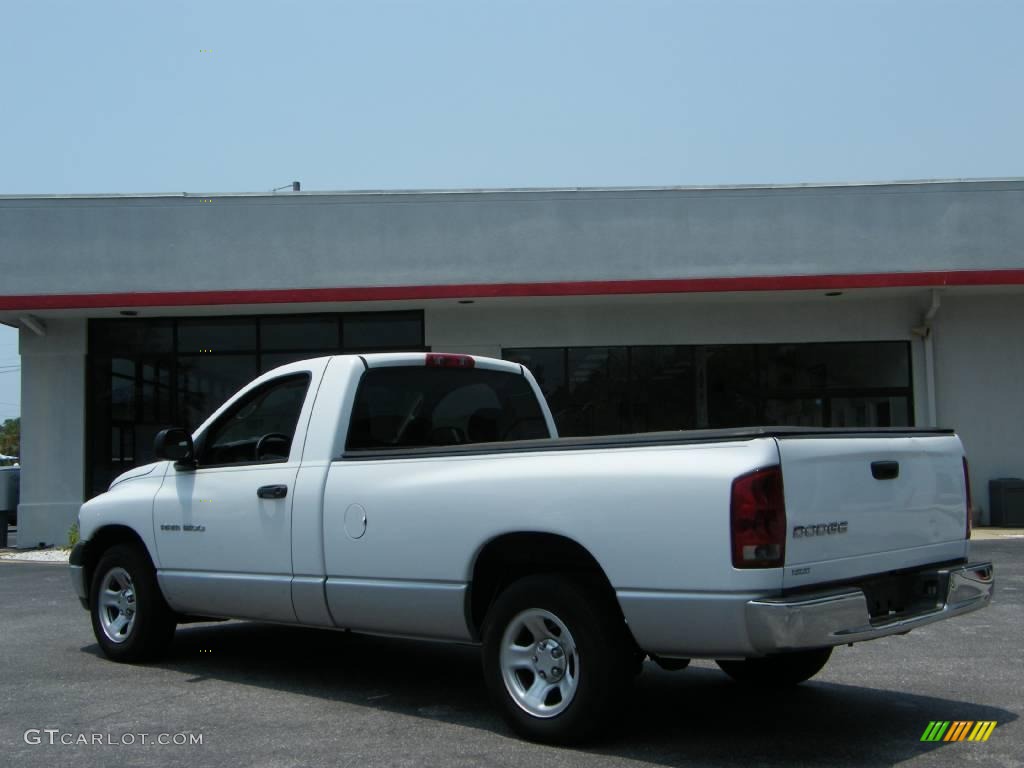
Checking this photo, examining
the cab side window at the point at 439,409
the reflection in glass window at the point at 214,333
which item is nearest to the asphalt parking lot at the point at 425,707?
the cab side window at the point at 439,409

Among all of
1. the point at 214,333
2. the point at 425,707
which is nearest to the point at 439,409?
the point at 425,707

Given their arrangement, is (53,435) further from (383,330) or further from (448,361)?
(448,361)

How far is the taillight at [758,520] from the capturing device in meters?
4.50

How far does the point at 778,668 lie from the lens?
20.5ft

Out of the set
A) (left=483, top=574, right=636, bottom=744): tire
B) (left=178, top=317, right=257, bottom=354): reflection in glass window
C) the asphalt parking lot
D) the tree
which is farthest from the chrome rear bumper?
the tree

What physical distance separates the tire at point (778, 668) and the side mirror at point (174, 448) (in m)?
3.59

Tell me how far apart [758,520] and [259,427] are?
11.8 feet

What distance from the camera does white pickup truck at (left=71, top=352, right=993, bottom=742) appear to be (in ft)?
15.1

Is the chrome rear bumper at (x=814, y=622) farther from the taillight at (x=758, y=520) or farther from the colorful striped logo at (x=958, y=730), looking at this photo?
the colorful striped logo at (x=958, y=730)

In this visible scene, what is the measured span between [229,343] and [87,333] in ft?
8.04

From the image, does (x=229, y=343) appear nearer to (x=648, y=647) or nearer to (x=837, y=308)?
(x=837, y=308)

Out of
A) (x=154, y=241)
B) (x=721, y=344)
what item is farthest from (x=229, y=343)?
(x=721, y=344)

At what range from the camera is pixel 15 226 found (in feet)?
58.7

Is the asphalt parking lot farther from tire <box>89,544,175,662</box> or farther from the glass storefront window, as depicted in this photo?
the glass storefront window
